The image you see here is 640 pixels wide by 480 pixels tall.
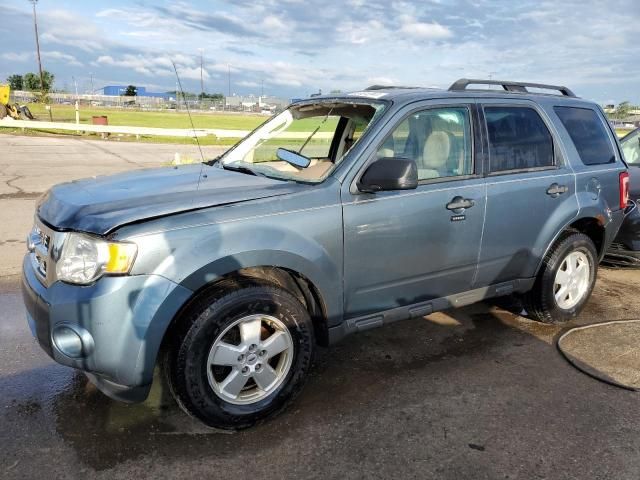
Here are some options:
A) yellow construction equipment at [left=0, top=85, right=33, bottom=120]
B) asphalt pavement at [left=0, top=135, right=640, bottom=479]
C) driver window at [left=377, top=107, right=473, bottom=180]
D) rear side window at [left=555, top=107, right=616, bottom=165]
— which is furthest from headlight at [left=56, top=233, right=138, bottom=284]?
yellow construction equipment at [left=0, top=85, right=33, bottom=120]

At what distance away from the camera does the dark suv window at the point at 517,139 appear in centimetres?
404

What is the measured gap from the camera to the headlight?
2607mm

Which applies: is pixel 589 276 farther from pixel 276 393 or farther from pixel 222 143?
pixel 222 143

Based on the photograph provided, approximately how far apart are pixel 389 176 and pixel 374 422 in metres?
1.44

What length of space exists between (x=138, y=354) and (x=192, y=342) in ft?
0.88

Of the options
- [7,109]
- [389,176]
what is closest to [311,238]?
[389,176]

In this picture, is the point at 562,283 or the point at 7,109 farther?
the point at 7,109

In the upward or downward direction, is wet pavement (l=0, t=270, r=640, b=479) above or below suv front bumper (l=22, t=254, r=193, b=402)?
below

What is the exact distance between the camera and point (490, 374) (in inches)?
150

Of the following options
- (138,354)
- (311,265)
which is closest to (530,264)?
(311,265)

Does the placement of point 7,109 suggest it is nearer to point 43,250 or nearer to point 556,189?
point 43,250

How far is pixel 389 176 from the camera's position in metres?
3.21

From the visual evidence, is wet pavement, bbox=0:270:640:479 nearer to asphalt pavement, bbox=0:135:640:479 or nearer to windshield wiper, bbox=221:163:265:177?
asphalt pavement, bbox=0:135:640:479

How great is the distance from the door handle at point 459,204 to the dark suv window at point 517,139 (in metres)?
0.40
